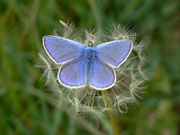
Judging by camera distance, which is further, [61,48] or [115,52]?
[61,48]

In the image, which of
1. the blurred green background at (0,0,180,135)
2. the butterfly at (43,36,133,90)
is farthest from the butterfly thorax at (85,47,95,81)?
the blurred green background at (0,0,180,135)

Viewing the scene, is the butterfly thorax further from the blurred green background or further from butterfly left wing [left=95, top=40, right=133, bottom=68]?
the blurred green background

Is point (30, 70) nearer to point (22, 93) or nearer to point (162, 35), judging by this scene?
point (22, 93)

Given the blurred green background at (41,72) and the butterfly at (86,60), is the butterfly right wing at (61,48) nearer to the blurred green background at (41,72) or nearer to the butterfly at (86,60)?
the butterfly at (86,60)

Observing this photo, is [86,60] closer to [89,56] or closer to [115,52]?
[89,56]

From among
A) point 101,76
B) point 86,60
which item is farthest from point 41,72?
point 101,76

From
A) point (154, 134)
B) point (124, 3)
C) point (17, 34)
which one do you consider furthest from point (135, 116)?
point (17, 34)
